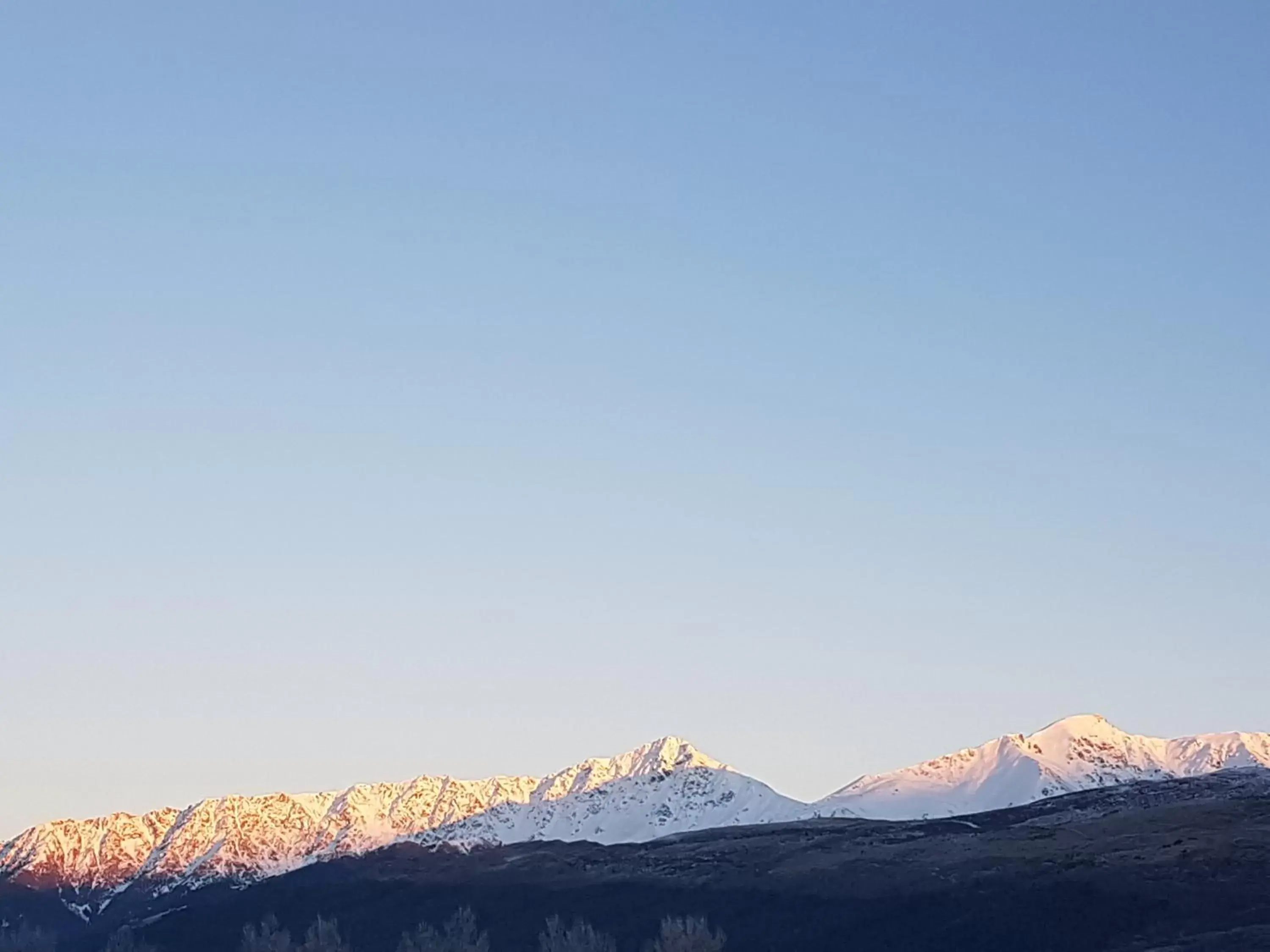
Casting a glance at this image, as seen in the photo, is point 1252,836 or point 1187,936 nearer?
point 1187,936

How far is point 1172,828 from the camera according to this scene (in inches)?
7790

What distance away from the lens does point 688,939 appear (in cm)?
17338

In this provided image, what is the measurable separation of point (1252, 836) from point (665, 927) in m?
63.9

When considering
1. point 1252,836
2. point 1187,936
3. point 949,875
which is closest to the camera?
point 1187,936

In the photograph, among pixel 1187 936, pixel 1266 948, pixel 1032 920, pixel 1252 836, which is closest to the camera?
pixel 1266 948

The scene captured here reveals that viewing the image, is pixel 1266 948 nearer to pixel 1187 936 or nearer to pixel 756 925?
pixel 1187 936

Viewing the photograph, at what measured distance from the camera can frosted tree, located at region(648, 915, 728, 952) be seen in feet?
564

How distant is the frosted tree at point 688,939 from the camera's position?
17188cm

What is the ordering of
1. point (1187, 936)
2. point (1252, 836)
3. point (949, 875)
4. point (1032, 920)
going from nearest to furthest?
1. point (1187, 936)
2. point (1032, 920)
3. point (1252, 836)
4. point (949, 875)

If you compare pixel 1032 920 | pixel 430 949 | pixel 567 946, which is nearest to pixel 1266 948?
pixel 1032 920

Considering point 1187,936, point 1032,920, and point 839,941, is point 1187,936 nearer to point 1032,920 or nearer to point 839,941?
point 1032,920

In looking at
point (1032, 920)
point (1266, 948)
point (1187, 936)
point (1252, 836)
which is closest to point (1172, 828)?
point (1252, 836)

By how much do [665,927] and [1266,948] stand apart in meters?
65.7

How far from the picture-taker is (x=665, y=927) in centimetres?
17762
